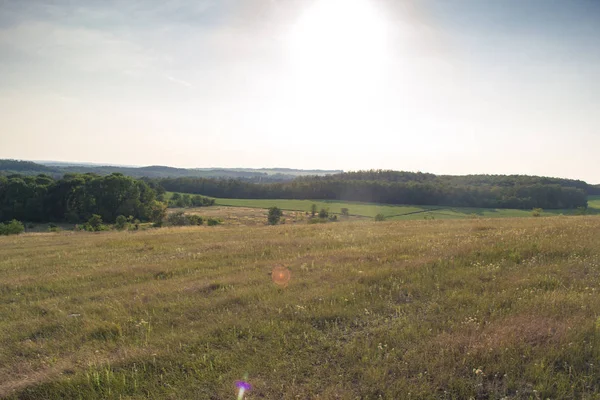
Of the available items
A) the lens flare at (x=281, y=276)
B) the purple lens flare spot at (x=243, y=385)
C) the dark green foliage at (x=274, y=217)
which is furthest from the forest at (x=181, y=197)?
the purple lens flare spot at (x=243, y=385)

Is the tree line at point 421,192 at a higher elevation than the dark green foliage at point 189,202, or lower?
higher

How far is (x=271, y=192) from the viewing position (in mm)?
149250

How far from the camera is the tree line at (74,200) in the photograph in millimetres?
75312

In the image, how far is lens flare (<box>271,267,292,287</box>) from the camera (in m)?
8.62

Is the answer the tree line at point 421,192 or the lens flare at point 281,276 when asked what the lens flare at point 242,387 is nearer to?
the lens flare at point 281,276

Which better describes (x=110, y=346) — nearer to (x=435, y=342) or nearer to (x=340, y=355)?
(x=340, y=355)

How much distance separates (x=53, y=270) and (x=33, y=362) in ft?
26.5

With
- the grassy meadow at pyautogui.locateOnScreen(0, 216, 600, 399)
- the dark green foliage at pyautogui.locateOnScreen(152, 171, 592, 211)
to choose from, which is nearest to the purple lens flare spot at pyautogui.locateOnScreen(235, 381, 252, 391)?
the grassy meadow at pyautogui.locateOnScreen(0, 216, 600, 399)

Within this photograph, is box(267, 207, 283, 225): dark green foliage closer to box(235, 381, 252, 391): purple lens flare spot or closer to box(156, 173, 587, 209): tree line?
box(156, 173, 587, 209): tree line

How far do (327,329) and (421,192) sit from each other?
11934cm

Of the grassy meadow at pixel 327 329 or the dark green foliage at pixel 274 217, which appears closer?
the grassy meadow at pixel 327 329

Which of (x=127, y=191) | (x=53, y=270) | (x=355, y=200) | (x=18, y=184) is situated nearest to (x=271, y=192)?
(x=355, y=200)

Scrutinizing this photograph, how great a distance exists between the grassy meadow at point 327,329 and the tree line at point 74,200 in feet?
246

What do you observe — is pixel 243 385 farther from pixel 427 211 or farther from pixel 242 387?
pixel 427 211
